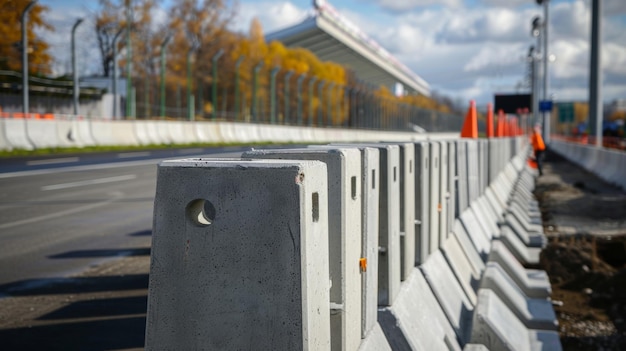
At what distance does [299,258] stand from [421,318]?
2.07m

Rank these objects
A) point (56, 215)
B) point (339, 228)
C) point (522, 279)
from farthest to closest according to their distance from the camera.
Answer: point (56, 215), point (522, 279), point (339, 228)

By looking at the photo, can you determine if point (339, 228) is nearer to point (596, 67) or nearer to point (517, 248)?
point (517, 248)

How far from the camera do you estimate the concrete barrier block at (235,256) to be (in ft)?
8.75

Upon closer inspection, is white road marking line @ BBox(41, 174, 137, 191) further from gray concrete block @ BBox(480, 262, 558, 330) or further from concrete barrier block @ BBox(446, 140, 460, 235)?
gray concrete block @ BBox(480, 262, 558, 330)

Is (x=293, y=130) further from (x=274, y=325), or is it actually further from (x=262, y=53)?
(x=274, y=325)

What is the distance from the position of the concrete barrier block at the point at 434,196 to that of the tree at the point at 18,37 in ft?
106

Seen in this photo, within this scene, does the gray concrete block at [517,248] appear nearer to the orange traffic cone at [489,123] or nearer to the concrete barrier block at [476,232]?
the concrete barrier block at [476,232]

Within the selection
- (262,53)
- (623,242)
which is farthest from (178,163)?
(262,53)

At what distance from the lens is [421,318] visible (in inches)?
180

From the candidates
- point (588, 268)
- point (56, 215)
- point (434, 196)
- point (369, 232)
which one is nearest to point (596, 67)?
point (588, 268)

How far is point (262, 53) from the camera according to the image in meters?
103

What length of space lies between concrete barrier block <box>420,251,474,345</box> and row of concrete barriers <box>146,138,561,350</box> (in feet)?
0.08

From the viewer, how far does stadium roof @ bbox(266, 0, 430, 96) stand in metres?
115

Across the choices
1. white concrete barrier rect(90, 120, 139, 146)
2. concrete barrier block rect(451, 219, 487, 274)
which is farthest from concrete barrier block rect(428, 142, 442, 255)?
white concrete barrier rect(90, 120, 139, 146)
